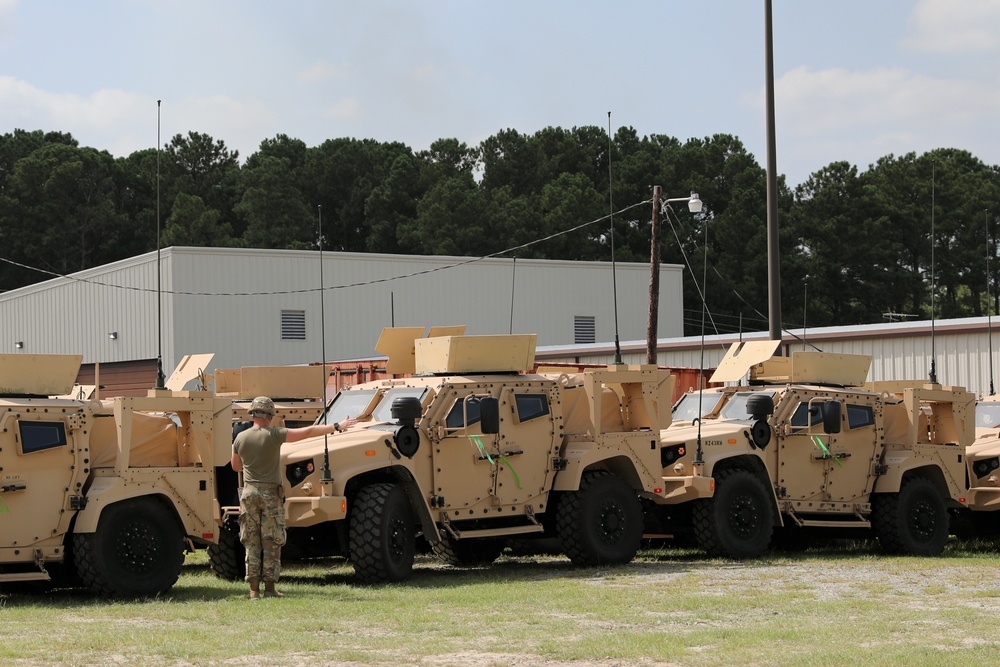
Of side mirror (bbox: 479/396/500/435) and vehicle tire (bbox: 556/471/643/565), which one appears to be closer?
side mirror (bbox: 479/396/500/435)

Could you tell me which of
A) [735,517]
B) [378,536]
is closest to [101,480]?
[378,536]

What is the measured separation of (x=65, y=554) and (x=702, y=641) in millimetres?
5799

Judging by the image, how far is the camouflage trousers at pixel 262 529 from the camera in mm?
12766

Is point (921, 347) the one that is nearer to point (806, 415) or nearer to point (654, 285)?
point (654, 285)

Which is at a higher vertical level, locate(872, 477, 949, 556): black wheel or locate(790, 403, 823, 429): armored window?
locate(790, 403, 823, 429): armored window

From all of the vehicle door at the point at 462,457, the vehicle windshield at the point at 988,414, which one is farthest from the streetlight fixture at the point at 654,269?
the vehicle door at the point at 462,457

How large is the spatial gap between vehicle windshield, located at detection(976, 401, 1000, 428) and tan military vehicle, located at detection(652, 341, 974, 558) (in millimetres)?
1739

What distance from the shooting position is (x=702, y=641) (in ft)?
A: 32.7

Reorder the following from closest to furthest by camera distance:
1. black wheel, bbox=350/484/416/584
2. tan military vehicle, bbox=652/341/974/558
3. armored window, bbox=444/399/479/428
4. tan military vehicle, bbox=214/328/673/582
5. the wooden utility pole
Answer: black wheel, bbox=350/484/416/584 → tan military vehicle, bbox=214/328/673/582 → armored window, bbox=444/399/479/428 → tan military vehicle, bbox=652/341/974/558 → the wooden utility pole

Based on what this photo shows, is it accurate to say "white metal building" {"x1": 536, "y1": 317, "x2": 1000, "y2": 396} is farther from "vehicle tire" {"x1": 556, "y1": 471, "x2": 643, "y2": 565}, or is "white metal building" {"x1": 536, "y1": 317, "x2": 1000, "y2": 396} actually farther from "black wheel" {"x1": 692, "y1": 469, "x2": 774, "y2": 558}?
"vehicle tire" {"x1": 556, "y1": 471, "x2": 643, "y2": 565}

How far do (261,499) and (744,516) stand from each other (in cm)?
629

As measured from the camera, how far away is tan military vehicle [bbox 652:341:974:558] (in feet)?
55.0

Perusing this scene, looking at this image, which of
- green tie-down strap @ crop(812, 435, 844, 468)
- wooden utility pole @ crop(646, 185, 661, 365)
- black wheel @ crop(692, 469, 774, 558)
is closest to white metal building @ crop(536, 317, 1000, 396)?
wooden utility pole @ crop(646, 185, 661, 365)

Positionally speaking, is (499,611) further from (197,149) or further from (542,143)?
(197,149)
